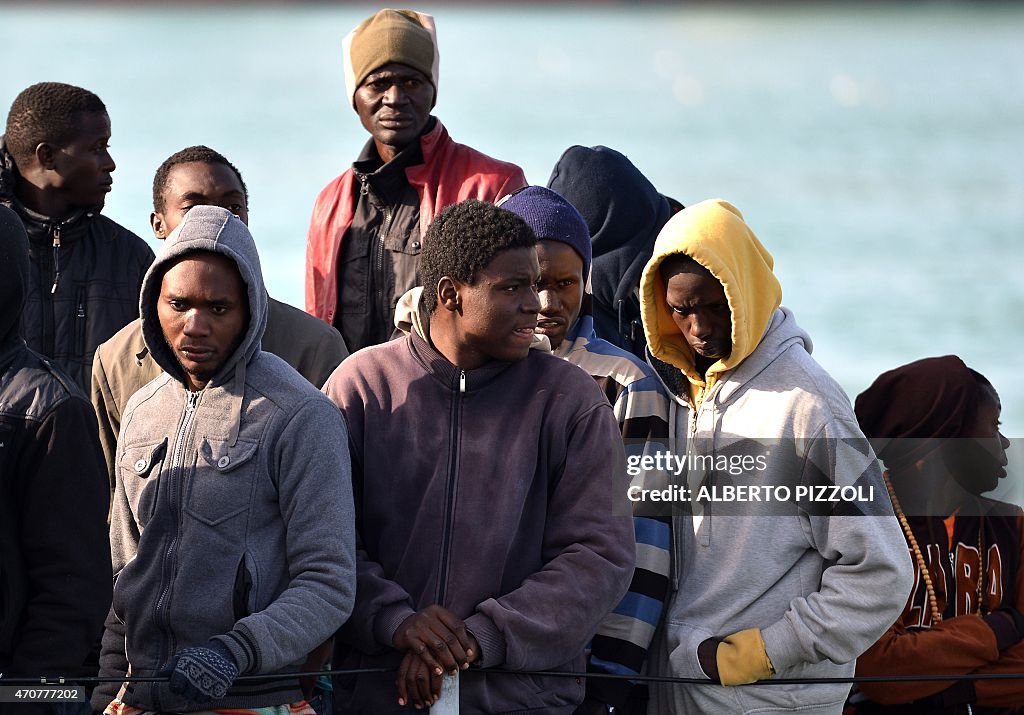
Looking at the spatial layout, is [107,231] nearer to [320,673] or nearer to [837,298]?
[320,673]

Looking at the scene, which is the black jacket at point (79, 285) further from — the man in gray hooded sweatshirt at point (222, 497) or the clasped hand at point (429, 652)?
the clasped hand at point (429, 652)

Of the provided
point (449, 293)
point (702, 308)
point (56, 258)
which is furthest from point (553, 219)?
point (56, 258)

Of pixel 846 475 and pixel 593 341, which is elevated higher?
pixel 593 341

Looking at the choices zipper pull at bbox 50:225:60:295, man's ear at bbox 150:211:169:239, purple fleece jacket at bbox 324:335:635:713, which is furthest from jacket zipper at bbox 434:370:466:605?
zipper pull at bbox 50:225:60:295

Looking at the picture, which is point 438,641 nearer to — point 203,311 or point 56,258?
point 203,311

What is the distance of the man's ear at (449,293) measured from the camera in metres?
3.96

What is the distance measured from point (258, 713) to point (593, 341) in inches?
60.8

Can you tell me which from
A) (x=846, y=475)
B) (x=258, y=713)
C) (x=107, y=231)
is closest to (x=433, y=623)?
(x=258, y=713)

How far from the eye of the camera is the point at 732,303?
4.08m

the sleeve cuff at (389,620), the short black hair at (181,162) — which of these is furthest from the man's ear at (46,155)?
the sleeve cuff at (389,620)

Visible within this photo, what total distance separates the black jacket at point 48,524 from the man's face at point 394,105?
8.46 feet

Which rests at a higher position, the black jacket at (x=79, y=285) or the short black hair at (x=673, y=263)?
the black jacket at (x=79, y=285)

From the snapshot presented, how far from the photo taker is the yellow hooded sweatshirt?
409 cm

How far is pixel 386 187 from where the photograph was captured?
5855 millimetres
